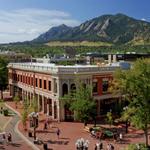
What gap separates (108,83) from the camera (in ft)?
236

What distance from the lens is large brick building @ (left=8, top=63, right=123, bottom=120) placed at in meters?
67.0

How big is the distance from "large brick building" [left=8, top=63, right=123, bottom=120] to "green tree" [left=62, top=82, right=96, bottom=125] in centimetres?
377

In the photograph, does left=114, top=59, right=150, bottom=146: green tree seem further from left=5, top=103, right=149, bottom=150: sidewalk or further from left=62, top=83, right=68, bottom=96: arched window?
left=62, top=83, right=68, bottom=96: arched window

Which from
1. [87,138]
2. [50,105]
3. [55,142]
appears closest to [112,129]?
[87,138]

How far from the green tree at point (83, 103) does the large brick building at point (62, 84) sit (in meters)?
3.77

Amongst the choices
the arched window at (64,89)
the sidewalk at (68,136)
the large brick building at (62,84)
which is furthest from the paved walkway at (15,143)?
the arched window at (64,89)

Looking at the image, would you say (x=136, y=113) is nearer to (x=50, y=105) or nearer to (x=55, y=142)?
(x=55, y=142)

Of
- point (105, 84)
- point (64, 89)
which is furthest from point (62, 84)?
point (105, 84)

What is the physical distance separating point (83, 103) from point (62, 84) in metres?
9.20

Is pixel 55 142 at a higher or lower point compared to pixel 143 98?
lower

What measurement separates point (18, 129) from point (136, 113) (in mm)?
20745

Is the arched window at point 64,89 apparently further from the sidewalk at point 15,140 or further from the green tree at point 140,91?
the green tree at point 140,91

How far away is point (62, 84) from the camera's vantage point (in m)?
67.1

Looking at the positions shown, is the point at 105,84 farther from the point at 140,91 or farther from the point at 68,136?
the point at 140,91
